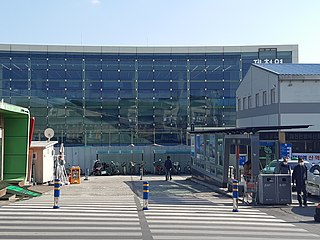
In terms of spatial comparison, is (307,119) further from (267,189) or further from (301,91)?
(267,189)

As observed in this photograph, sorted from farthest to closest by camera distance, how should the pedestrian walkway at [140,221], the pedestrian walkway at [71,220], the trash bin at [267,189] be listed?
the trash bin at [267,189]
the pedestrian walkway at [140,221]
the pedestrian walkway at [71,220]

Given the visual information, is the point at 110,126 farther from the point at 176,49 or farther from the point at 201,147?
the point at 201,147

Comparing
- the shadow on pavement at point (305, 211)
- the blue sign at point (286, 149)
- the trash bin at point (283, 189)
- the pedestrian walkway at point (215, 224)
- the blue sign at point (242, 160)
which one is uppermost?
the blue sign at point (286, 149)

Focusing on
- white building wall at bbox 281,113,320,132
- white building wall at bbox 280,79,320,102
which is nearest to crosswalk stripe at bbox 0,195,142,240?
white building wall at bbox 281,113,320,132

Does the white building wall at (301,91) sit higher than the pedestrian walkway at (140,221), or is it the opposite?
the white building wall at (301,91)

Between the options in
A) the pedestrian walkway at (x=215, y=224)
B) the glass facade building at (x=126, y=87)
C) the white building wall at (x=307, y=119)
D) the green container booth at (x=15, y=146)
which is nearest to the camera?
the pedestrian walkway at (x=215, y=224)

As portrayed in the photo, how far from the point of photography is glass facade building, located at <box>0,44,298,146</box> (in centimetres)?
5112

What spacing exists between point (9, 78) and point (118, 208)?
1416 inches

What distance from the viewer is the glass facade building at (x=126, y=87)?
5112cm

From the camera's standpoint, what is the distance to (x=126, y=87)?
52812 millimetres

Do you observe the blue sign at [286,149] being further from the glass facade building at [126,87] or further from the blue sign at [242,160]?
the glass facade building at [126,87]

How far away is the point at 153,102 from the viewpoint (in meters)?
53.3

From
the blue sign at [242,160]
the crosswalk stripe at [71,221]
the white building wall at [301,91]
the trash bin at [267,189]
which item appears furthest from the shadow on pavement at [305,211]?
the white building wall at [301,91]

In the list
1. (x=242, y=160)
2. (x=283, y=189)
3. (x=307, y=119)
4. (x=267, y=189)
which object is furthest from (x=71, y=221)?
(x=307, y=119)
